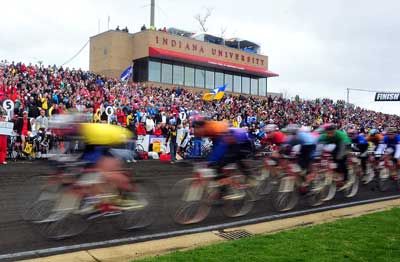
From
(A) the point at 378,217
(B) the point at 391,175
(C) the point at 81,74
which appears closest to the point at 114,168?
(A) the point at 378,217

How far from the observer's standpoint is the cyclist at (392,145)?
13688 mm

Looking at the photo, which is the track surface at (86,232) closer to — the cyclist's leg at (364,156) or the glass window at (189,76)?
the cyclist's leg at (364,156)

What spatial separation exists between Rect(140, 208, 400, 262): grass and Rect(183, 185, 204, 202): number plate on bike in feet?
4.70

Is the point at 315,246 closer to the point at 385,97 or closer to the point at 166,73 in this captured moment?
the point at 166,73

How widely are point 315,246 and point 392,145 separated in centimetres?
882

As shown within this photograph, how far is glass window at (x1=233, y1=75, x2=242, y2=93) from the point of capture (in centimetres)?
4712

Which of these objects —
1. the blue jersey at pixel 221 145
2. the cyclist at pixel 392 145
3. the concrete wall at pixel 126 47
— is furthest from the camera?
the concrete wall at pixel 126 47

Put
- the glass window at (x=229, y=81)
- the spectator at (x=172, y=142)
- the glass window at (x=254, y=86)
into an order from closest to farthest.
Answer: the spectator at (x=172, y=142) → the glass window at (x=229, y=81) → the glass window at (x=254, y=86)

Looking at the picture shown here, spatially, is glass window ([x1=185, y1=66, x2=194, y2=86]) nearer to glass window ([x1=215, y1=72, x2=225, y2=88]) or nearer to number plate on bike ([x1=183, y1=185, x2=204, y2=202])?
glass window ([x1=215, y1=72, x2=225, y2=88])

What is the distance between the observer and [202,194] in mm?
7809

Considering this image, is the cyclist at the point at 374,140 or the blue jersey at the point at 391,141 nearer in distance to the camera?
the blue jersey at the point at 391,141

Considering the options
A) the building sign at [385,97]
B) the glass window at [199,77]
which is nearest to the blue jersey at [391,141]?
the glass window at [199,77]

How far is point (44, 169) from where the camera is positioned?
14.0 m

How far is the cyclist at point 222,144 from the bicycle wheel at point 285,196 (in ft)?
4.17
